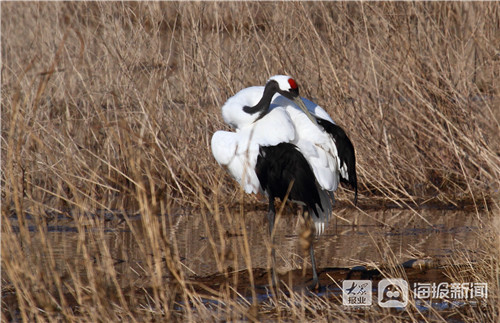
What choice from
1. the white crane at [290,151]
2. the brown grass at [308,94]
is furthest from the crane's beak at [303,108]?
the brown grass at [308,94]

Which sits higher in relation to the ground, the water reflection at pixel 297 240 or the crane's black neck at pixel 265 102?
the crane's black neck at pixel 265 102

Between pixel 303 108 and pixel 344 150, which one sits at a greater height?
pixel 303 108

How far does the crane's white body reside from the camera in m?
4.72

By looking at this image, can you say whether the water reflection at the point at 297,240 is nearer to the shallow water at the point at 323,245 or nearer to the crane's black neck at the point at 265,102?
the shallow water at the point at 323,245

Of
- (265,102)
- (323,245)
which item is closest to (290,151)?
(265,102)

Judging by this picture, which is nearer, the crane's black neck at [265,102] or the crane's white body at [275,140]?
the crane's white body at [275,140]

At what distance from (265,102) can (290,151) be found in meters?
0.59

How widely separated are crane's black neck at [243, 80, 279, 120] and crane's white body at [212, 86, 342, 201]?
0.11 ft

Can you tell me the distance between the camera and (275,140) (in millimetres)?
4695

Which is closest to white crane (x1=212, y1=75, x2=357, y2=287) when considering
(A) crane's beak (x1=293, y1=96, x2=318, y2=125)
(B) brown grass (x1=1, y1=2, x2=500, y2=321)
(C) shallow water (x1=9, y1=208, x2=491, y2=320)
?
(A) crane's beak (x1=293, y1=96, x2=318, y2=125)

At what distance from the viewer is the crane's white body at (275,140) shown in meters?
4.72

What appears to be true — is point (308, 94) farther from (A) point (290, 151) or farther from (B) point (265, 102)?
(A) point (290, 151)

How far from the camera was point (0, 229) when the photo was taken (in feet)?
10.6

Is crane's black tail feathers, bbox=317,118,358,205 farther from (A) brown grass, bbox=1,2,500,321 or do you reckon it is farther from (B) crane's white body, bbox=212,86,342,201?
(A) brown grass, bbox=1,2,500,321
